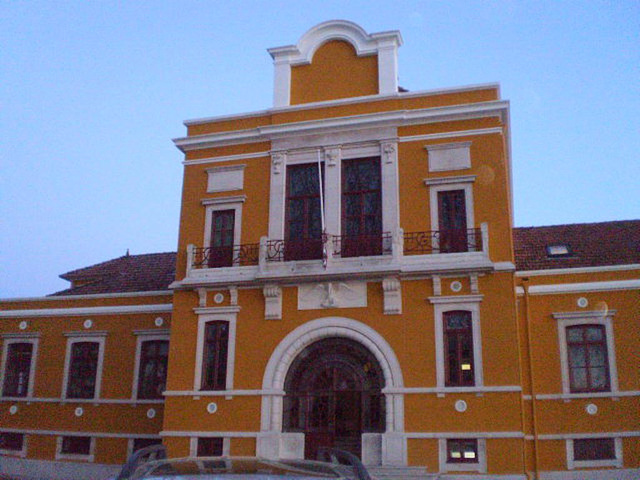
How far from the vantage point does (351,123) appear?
19.2m

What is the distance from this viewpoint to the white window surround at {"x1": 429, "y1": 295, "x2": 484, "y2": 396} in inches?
671

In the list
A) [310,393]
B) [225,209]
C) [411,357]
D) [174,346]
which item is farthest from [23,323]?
[411,357]

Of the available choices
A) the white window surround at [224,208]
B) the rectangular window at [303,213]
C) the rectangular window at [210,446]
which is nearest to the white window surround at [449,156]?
the rectangular window at [303,213]

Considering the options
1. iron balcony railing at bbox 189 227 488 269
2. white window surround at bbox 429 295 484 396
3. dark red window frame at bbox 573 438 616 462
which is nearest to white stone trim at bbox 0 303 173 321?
iron balcony railing at bbox 189 227 488 269

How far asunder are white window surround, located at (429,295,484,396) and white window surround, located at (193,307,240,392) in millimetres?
5584

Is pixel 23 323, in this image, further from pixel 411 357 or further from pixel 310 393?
pixel 411 357

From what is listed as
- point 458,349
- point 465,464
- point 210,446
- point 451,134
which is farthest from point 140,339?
point 451,134

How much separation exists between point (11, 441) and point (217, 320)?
32.4 ft

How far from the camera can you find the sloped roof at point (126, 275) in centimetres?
2526

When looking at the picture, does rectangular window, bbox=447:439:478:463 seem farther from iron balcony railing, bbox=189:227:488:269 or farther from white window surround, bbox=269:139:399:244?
white window surround, bbox=269:139:399:244

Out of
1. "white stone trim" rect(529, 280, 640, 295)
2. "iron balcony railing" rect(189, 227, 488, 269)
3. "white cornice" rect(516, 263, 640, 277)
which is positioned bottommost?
"white stone trim" rect(529, 280, 640, 295)

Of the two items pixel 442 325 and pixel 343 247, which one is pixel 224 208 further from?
pixel 442 325

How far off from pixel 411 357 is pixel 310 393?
9.75 ft

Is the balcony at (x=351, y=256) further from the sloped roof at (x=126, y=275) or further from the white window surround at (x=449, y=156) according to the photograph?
the sloped roof at (x=126, y=275)
